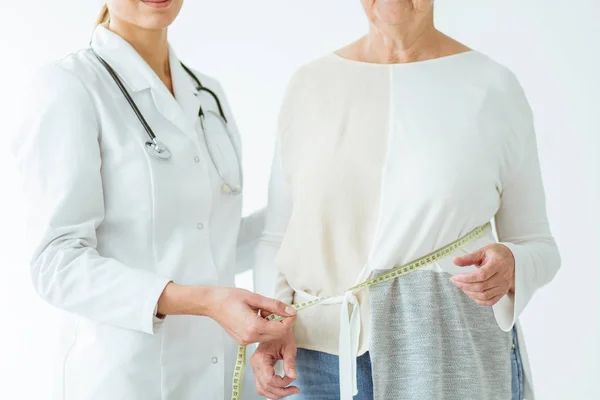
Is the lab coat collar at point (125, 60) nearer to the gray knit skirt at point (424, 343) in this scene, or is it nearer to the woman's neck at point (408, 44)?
the woman's neck at point (408, 44)

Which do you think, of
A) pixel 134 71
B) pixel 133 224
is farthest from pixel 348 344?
pixel 134 71

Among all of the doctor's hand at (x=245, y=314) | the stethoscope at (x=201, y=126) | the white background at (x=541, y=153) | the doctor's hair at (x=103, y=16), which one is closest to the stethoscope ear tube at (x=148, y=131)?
the stethoscope at (x=201, y=126)

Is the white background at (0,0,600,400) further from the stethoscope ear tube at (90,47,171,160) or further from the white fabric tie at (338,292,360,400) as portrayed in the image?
the white fabric tie at (338,292,360,400)

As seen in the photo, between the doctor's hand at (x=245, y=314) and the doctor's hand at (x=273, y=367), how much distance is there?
110 millimetres

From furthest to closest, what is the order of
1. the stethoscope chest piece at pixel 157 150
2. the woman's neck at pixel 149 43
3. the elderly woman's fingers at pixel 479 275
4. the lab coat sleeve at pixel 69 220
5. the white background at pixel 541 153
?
the white background at pixel 541 153 < the woman's neck at pixel 149 43 < the stethoscope chest piece at pixel 157 150 < the lab coat sleeve at pixel 69 220 < the elderly woman's fingers at pixel 479 275

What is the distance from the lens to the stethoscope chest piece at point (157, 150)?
6.85ft

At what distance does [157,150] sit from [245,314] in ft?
1.50

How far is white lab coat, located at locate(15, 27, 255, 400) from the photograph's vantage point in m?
1.96

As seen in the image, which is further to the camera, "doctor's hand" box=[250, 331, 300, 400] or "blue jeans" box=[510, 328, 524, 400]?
"blue jeans" box=[510, 328, 524, 400]

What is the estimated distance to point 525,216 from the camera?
6.96ft

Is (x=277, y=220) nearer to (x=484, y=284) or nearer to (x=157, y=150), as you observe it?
(x=157, y=150)

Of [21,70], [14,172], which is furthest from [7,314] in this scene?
[21,70]

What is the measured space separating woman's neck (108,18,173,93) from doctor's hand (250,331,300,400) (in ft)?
2.30

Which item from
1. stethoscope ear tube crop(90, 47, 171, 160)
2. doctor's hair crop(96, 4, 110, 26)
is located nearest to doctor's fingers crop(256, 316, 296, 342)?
stethoscope ear tube crop(90, 47, 171, 160)
